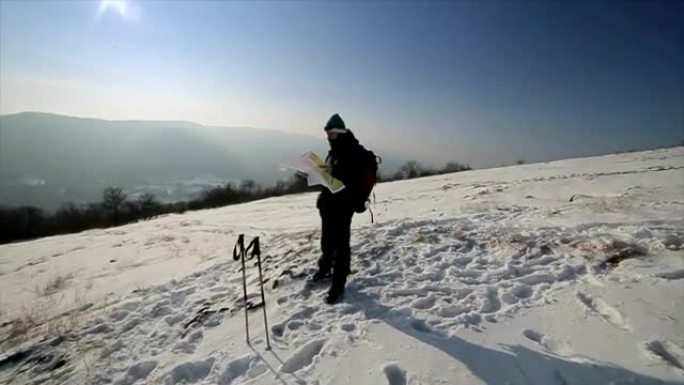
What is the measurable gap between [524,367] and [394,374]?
1110mm

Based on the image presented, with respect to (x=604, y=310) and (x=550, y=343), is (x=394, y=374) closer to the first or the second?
(x=550, y=343)

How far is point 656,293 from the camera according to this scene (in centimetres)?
387

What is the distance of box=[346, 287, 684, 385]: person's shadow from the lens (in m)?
2.79

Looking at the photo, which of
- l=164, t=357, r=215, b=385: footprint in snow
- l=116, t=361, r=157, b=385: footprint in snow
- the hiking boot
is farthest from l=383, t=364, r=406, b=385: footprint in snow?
l=116, t=361, r=157, b=385: footprint in snow

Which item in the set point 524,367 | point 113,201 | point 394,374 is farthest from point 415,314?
point 113,201

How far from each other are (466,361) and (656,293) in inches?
96.0

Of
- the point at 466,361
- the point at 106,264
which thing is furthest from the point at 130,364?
the point at 106,264

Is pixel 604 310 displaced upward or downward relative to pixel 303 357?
upward

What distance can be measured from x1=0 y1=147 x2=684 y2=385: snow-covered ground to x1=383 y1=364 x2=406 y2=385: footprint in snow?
0.04m

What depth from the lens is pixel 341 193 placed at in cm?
464

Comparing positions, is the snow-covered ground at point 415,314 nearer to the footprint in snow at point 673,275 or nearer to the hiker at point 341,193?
the footprint in snow at point 673,275

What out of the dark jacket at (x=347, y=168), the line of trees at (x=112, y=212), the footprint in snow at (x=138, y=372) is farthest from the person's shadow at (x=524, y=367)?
the line of trees at (x=112, y=212)

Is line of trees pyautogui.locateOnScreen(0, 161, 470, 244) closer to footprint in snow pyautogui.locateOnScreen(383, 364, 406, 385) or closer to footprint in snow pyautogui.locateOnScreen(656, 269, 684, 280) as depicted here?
footprint in snow pyautogui.locateOnScreen(656, 269, 684, 280)

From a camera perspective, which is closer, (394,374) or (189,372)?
(394,374)
